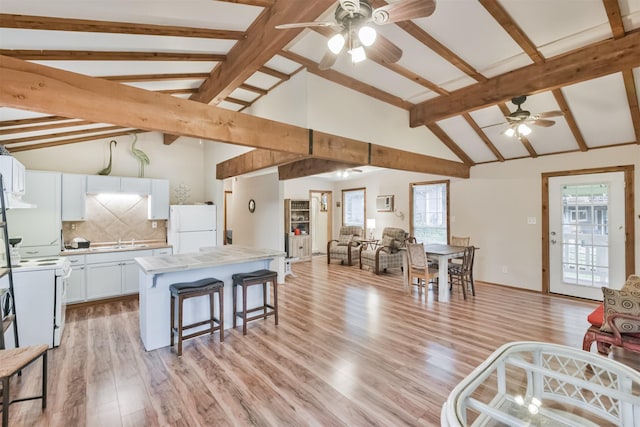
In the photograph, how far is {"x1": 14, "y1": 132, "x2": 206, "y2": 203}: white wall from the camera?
4.84 m

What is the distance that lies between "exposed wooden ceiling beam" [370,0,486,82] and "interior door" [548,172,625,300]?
290 cm

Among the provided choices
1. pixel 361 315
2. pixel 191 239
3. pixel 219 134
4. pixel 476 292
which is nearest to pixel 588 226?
pixel 476 292

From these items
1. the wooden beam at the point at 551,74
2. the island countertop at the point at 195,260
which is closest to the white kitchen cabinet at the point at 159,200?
the island countertop at the point at 195,260

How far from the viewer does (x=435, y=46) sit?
3152mm

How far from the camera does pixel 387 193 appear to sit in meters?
8.11

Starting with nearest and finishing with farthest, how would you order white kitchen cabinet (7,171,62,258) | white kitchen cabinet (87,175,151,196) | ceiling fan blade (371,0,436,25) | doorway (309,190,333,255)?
ceiling fan blade (371,0,436,25), white kitchen cabinet (7,171,62,258), white kitchen cabinet (87,175,151,196), doorway (309,190,333,255)

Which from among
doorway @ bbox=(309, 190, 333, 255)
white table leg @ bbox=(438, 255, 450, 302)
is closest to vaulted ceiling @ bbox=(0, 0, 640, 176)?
white table leg @ bbox=(438, 255, 450, 302)

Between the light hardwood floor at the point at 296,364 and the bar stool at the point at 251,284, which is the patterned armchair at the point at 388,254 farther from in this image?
the bar stool at the point at 251,284

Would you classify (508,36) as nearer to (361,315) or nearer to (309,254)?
(361,315)

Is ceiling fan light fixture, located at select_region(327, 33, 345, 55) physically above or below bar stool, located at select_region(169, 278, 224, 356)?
above

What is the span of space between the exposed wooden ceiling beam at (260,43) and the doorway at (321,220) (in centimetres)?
656


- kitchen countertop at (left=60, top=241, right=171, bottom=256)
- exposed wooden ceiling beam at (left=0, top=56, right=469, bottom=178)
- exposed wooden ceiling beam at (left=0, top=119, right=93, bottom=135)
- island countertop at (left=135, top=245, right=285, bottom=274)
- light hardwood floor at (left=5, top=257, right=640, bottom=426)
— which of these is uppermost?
exposed wooden ceiling beam at (left=0, top=119, right=93, bottom=135)

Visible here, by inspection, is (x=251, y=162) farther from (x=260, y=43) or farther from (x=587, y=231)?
(x=587, y=231)

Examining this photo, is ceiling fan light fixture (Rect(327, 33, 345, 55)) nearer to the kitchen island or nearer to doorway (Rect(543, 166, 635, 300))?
the kitchen island
